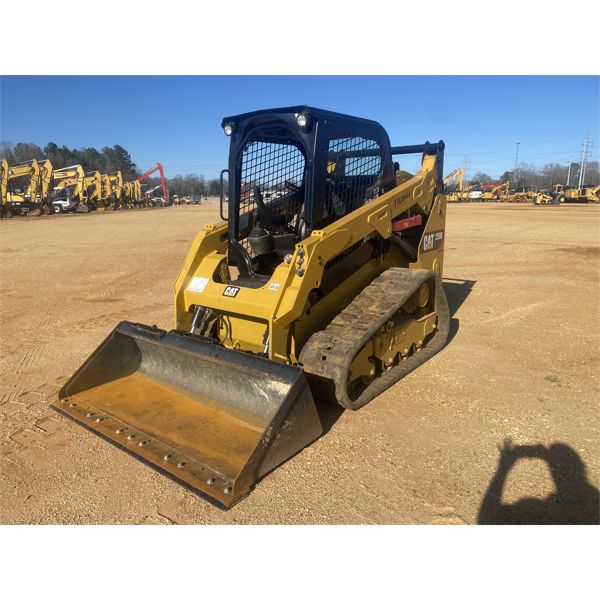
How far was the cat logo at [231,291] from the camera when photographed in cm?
430

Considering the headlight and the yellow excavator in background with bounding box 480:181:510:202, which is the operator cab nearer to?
the headlight

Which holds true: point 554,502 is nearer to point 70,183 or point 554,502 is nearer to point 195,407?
point 195,407

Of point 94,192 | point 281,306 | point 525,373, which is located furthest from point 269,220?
point 94,192

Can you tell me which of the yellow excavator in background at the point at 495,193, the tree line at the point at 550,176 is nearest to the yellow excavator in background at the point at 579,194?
the yellow excavator in background at the point at 495,193

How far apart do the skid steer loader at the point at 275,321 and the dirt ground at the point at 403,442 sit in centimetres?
18

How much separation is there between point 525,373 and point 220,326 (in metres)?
3.05

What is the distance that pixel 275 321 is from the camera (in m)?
3.88

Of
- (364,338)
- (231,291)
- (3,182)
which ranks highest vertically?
(3,182)

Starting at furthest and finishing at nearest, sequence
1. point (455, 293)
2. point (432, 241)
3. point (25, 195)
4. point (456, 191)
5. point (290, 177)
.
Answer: point (456, 191) < point (25, 195) < point (455, 293) < point (432, 241) < point (290, 177)

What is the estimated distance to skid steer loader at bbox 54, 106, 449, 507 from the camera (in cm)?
341

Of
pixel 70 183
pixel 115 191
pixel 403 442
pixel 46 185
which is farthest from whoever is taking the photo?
pixel 115 191

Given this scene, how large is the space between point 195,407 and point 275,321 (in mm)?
940

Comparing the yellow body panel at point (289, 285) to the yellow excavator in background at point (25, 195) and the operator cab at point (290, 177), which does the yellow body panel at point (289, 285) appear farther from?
the yellow excavator in background at point (25, 195)

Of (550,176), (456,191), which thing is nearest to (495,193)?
(456,191)
